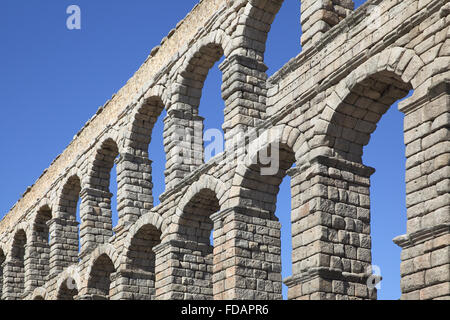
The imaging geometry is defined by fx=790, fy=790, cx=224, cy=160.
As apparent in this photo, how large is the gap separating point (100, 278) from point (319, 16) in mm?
10887

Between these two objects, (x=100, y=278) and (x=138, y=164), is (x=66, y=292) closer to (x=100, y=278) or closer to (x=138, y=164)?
(x=100, y=278)

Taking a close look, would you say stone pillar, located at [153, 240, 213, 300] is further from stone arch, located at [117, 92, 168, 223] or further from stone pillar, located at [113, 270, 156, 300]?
stone arch, located at [117, 92, 168, 223]

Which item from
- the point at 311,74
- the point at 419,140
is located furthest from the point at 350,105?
the point at 419,140

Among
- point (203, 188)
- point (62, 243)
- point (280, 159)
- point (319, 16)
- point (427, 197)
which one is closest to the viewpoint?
point (427, 197)

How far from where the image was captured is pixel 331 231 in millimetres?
12953

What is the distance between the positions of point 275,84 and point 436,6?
14.9ft

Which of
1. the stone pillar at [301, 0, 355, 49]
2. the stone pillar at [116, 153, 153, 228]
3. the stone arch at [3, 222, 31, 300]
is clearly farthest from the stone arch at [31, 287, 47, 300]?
the stone pillar at [301, 0, 355, 49]

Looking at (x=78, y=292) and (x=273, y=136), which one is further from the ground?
(x=273, y=136)

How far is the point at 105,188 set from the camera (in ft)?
→ 77.2

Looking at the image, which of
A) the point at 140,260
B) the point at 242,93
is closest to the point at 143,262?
the point at 140,260

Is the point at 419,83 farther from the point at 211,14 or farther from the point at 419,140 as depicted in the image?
the point at 211,14

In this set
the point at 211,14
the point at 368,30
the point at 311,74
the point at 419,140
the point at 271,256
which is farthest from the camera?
the point at 211,14

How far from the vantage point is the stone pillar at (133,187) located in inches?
799

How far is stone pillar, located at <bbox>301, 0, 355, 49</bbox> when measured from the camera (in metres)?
14.2
